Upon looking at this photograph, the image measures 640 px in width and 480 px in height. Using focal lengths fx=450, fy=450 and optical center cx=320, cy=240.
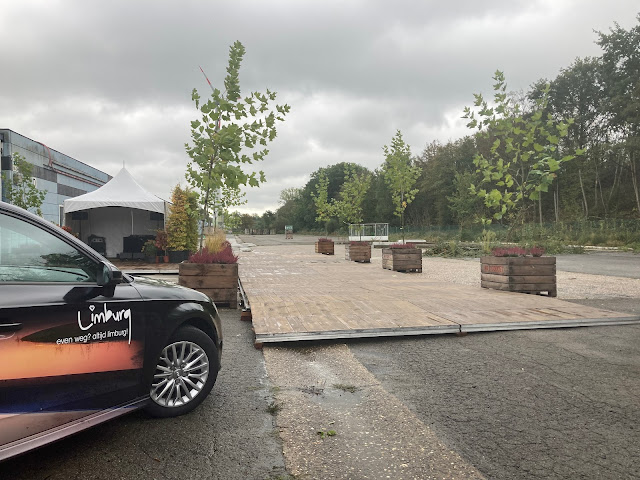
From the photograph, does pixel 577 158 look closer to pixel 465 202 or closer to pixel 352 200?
pixel 465 202

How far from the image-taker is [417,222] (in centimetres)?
6919

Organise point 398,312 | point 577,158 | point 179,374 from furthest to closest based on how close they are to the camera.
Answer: point 577,158
point 398,312
point 179,374

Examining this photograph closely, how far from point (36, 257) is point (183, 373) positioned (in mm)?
1278

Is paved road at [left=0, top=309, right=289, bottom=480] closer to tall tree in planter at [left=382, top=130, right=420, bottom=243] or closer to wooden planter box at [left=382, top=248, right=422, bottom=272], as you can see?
wooden planter box at [left=382, top=248, right=422, bottom=272]

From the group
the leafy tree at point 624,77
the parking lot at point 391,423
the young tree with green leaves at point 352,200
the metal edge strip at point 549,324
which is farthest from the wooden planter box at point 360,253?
the leafy tree at point 624,77

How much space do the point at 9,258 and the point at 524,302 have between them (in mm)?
7153

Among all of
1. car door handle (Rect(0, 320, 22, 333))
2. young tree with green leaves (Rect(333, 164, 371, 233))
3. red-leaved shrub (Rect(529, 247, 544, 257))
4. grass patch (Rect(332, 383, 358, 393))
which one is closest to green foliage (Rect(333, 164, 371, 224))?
young tree with green leaves (Rect(333, 164, 371, 233))

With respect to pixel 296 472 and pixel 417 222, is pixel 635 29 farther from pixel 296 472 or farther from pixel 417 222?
pixel 296 472

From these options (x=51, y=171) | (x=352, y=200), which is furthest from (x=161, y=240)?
(x=51, y=171)

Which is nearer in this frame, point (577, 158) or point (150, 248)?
point (150, 248)

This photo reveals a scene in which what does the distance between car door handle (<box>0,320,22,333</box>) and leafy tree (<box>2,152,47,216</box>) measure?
19692mm

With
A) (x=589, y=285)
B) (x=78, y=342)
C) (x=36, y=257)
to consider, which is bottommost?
(x=589, y=285)

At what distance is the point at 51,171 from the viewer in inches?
1531

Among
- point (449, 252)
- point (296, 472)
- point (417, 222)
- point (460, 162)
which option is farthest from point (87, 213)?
point (417, 222)
